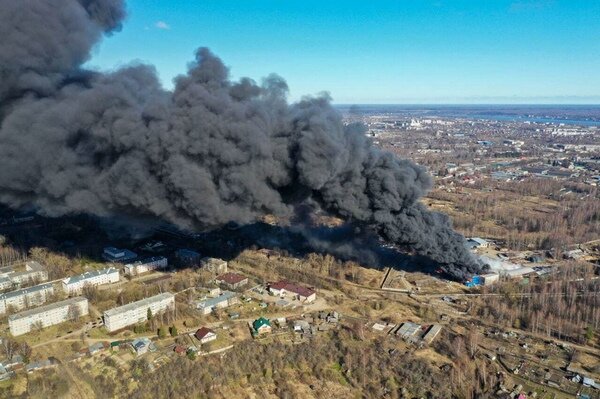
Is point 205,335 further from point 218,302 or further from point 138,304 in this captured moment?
point 138,304

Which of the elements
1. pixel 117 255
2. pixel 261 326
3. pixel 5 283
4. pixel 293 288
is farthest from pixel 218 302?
pixel 5 283

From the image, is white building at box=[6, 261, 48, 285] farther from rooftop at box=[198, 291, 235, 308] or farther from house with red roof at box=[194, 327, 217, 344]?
house with red roof at box=[194, 327, 217, 344]

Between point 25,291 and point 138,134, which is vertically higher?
point 138,134

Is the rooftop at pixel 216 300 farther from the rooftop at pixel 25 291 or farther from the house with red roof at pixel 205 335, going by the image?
the rooftop at pixel 25 291

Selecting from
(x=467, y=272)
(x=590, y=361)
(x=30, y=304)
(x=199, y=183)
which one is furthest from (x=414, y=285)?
(x=30, y=304)

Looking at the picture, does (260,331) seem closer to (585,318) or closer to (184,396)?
(184,396)

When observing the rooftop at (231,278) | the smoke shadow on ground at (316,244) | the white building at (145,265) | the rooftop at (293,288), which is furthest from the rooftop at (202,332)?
the smoke shadow on ground at (316,244)
